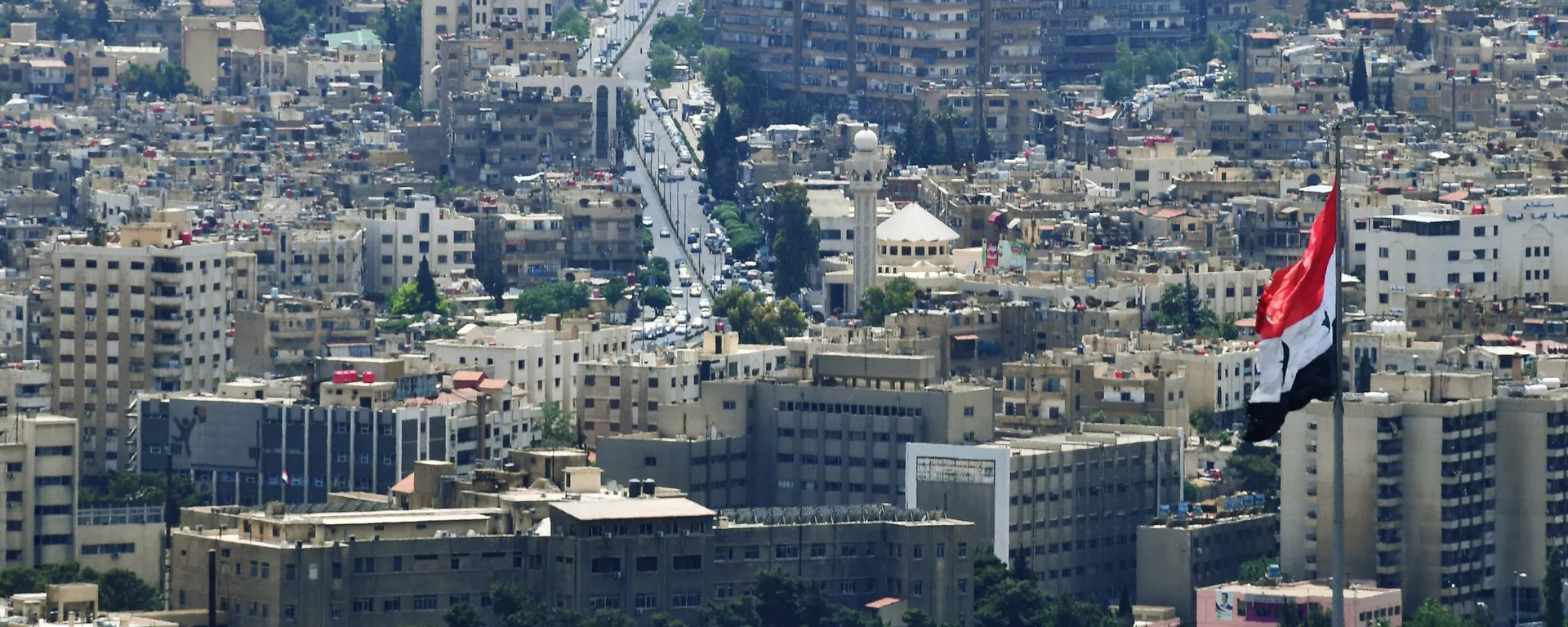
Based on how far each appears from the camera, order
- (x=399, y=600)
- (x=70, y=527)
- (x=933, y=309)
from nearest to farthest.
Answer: (x=399, y=600) → (x=70, y=527) → (x=933, y=309)

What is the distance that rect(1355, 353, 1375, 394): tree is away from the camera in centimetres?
17212

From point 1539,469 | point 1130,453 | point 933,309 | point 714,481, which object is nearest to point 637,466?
point 714,481

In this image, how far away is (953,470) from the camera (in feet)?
514

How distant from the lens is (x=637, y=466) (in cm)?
15862

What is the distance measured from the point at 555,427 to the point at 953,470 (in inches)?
769

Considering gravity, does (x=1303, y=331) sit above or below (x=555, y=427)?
above

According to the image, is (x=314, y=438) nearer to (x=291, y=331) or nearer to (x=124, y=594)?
(x=124, y=594)

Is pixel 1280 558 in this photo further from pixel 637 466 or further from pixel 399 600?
pixel 399 600

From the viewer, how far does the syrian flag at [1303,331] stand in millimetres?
81438

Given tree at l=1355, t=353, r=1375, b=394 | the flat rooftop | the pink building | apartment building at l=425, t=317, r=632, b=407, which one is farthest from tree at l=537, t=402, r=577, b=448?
the pink building

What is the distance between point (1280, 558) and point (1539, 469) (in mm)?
7699

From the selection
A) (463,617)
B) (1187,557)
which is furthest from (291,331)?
(463,617)

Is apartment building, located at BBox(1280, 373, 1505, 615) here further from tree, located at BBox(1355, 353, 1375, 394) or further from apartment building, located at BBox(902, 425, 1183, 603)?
tree, located at BBox(1355, 353, 1375, 394)

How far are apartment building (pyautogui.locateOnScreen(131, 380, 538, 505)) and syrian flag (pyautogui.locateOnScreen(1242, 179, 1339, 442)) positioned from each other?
8274 centimetres
